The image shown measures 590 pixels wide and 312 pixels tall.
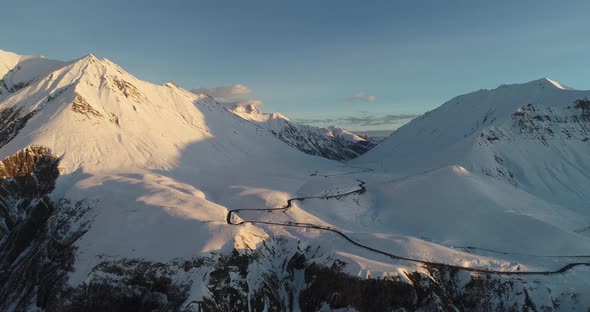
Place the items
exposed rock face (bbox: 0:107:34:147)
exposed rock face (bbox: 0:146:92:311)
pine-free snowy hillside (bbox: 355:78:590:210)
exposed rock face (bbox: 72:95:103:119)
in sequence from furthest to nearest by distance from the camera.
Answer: pine-free snowy hillside (bbox: 355:78:590:210), exposed rock face (bbox: 72:95:103:119), exposed rock face (bbox: 0:107:34:147), exposed rock face (bbox: 0:146:92:311)

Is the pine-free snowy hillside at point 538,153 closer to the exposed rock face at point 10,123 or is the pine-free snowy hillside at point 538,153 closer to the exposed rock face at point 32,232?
the exposed rock face at point 32,232

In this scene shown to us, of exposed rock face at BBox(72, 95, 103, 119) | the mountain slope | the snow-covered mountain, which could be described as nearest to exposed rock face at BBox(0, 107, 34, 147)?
the mountain slope

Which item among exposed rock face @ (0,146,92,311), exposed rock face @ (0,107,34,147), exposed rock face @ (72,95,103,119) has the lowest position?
exposed rock face @ (0,146,92,311)

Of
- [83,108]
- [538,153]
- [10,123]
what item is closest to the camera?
[10,123]

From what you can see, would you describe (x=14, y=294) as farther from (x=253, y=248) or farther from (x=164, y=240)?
(x=253, y=248)

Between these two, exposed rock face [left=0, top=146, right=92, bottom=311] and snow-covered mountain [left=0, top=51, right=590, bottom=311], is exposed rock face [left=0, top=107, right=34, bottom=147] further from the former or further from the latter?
exposed rock face [left=0, top=146, right=92, bottom=311]

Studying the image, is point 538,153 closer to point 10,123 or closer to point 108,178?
point 108,178

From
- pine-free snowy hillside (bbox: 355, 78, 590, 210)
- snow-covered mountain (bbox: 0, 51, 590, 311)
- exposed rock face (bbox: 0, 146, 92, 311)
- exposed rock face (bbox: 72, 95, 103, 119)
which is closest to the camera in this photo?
snow-covered mountain (bbox: 0, 51, 590, 311)

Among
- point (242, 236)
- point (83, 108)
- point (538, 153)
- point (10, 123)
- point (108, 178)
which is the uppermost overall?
point (83, 108)

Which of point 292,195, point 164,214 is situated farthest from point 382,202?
point 164,214

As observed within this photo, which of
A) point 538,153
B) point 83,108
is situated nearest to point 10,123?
point 83,108
